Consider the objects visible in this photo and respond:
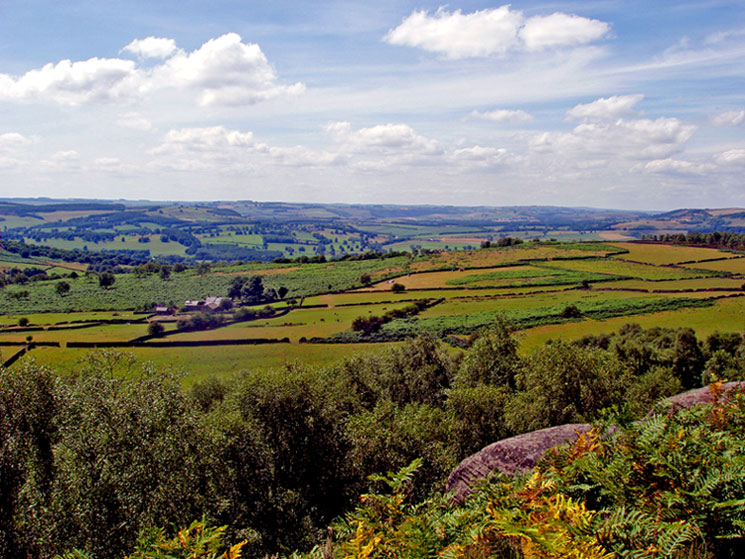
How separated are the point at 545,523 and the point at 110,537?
865 inches

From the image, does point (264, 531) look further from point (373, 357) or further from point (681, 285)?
point (681, 285)

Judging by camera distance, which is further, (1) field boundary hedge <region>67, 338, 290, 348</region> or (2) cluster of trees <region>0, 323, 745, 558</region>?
(1) field boundary hedge <region>67, 338, 290, 348</region>

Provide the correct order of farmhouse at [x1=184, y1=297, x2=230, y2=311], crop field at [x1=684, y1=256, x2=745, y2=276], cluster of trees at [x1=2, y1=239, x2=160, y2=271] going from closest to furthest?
farmhouse at [x1=184, y1=297, x2=230, y2=311] → crop field at [x1=684, y1=256, x2=745, y2=276] → cluster of trees at [x1=2, y1=239, x2=160, y2=271]

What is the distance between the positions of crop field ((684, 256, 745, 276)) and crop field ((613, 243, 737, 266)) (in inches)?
143

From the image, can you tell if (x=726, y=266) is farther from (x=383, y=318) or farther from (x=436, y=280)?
(x=383, y=318)

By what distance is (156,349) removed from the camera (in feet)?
244

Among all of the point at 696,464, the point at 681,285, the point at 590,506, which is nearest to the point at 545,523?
the point at 590,506

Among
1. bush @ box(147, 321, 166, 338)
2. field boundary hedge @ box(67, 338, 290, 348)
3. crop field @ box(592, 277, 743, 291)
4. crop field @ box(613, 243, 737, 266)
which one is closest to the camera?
field boundary hedge @ box(67, 338, 290, 348)

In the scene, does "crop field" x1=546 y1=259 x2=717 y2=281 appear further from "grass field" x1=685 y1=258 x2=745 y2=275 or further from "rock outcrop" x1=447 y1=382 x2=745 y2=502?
"rock outcrop" x1=447 y1=382 x2=745 y2=502

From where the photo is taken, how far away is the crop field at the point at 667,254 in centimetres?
11925

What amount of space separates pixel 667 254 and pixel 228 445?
138524 millimetres

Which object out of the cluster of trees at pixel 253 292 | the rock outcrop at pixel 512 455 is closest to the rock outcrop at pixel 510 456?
the rock outcrop at pixel 512 455

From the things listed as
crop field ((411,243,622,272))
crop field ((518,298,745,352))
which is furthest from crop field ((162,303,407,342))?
crop field ((411,243,622,272))

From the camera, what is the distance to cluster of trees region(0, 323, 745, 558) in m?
21.5
